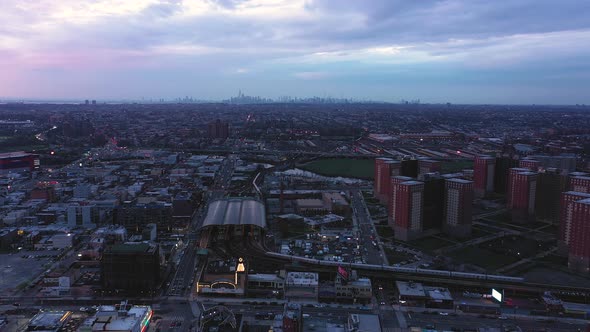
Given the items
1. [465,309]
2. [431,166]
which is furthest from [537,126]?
[465,309]

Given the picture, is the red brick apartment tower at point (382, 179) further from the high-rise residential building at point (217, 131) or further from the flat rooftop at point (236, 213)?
the high-rise residential building at point (217, 131)

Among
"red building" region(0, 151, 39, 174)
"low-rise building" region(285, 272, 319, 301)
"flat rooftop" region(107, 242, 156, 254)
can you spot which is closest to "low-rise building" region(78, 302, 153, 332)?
"flat rooftop" region(107, 242, 156, 254)

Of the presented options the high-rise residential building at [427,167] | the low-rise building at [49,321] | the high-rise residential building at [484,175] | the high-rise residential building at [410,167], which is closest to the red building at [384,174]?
the high-rise residential building at [410,167]

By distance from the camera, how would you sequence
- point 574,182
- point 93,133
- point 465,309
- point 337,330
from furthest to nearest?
point 93,133 → point 574,182 → point 465,309 → point 337,330

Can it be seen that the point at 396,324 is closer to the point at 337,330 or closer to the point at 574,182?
the point at 337,330

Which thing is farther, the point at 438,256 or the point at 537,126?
the point at 537,126

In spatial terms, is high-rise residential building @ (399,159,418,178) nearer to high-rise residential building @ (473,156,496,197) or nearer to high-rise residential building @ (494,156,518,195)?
high-rise residential building @ (473,156,496,197)

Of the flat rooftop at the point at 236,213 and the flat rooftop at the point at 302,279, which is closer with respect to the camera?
the flat rooftop at the point at 302,279
